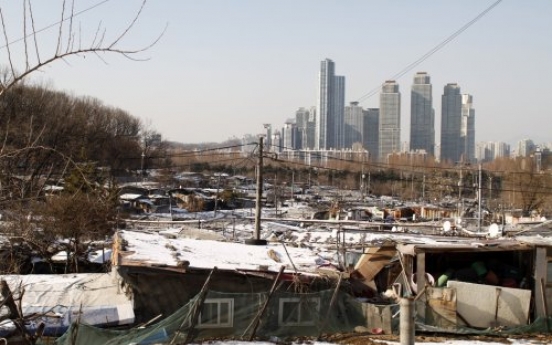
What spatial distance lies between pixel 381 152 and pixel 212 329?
94859 millimetres

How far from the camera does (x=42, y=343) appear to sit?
849 centimetres

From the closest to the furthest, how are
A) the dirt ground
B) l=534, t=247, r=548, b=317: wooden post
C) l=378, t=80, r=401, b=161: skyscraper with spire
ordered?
the dirt ground < l=534, t=247, r=548, b=317: wooden post < l=378, t=80, r=401, b=161: skyscraper with spire

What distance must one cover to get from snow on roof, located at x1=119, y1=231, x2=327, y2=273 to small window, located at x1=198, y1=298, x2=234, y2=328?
2.22m

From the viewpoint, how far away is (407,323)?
7.17 m

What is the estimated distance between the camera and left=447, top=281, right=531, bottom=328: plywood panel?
12.1 m

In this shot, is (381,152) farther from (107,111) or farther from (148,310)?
(148,310)

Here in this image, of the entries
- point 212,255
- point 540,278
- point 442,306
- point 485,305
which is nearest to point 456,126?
point 540,278

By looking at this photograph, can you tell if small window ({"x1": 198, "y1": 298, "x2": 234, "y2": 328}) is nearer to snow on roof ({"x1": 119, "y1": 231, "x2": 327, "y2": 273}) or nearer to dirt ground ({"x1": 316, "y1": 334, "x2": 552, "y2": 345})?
dirt ground ({"x1": 316, "y1": 334, "x2": 552, "y2": 345})

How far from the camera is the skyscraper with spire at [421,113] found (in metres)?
84.1

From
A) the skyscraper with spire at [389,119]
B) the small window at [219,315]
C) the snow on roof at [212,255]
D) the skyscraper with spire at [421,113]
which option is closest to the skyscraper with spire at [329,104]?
the skyscraper with spire at [389,119]

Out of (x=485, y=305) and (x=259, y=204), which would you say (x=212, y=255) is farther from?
(x=485, y=305)

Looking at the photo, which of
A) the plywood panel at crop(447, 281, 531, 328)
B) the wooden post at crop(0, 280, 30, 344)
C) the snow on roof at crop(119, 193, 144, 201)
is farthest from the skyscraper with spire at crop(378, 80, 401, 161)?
the wooden post at crop(0, 280, 30, 344)

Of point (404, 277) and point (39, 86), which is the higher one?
point (39, 86)

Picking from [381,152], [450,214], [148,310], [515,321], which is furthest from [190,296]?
[381,152]
